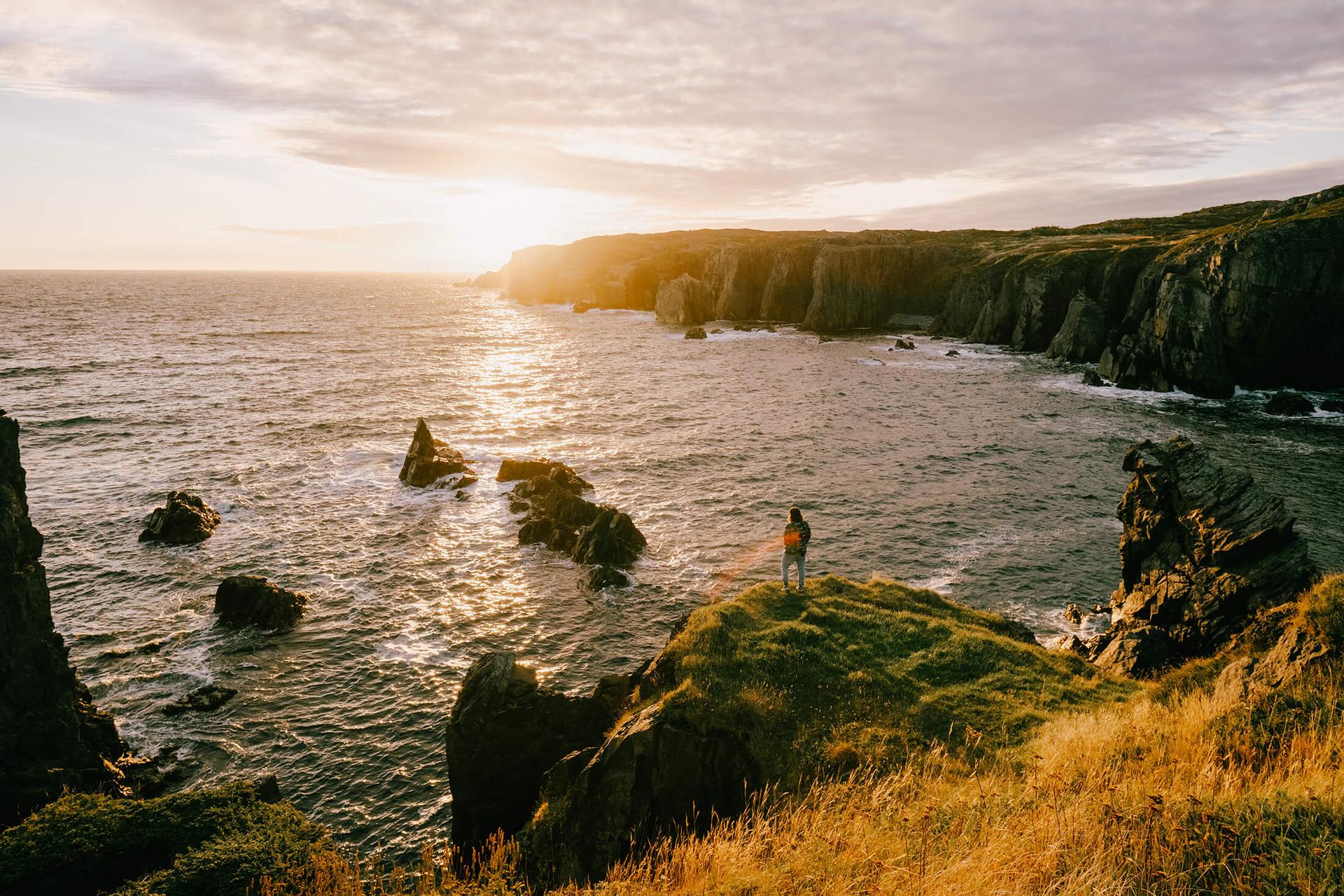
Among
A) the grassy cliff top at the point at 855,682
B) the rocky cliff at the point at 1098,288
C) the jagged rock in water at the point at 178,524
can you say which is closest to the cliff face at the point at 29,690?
the grassy cliff top at the point at 855,682

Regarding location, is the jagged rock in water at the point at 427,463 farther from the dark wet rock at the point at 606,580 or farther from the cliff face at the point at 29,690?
the cliff face at the point at 29,690

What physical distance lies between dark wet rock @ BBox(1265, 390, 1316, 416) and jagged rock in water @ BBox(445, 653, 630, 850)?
6489cm

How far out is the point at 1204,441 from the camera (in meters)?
46.4

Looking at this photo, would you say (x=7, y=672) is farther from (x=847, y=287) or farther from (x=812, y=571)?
(x=847, y=287)

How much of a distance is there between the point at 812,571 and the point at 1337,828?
22.7m

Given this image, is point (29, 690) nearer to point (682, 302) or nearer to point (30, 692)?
point (30, 692)

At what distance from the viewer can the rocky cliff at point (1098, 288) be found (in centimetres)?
5931

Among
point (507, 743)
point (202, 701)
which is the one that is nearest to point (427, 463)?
point (202, 701)

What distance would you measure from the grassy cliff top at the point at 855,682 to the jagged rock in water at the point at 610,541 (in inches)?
467

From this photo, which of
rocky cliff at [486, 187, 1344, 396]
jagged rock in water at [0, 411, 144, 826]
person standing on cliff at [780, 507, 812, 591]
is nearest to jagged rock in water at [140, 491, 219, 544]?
jagged rock in water at [0, 411, 144, 826]

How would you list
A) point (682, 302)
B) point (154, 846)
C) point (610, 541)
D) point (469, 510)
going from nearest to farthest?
1. point (154, 846)
2. point (610, 541)
3. point (469, 510)
4. point (682, 302)

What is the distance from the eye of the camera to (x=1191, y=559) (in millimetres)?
21016

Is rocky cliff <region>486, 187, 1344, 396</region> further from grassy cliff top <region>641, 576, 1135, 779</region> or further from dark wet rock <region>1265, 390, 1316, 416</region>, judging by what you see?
grassy cliff top <region>641, 576, 1135, 779</region>

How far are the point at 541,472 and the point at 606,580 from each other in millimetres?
12665
